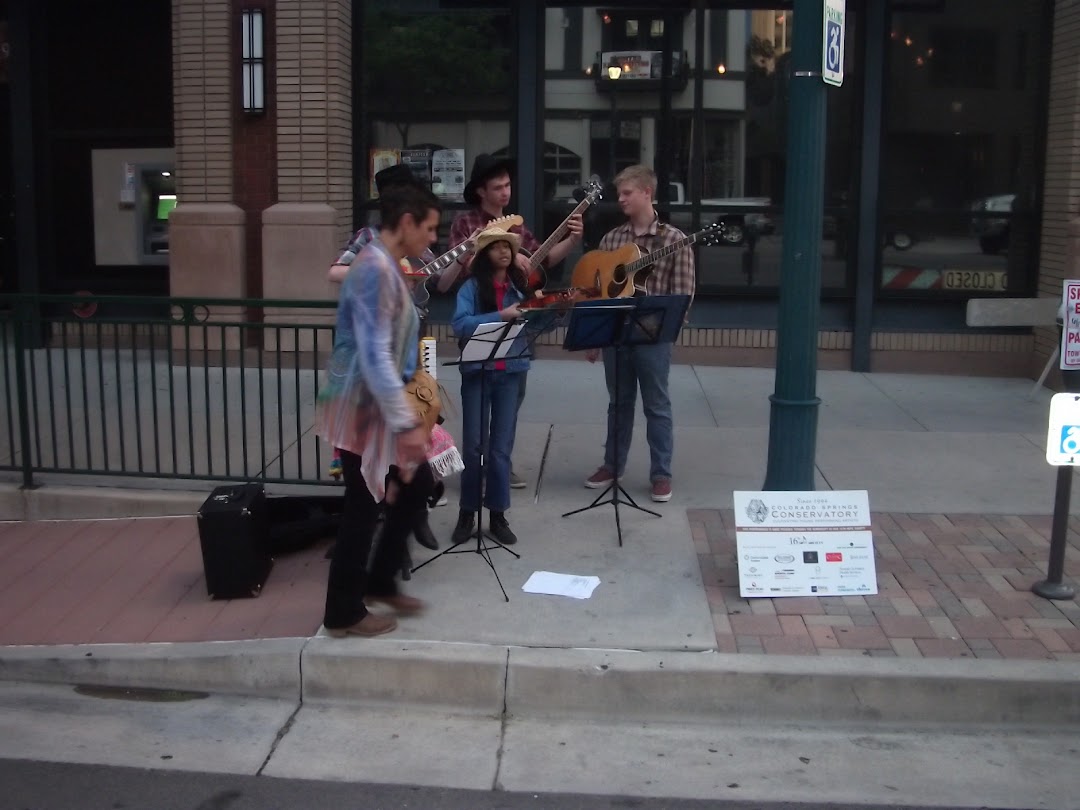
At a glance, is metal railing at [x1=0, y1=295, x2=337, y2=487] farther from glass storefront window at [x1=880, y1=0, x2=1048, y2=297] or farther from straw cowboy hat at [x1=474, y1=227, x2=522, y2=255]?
glass storefront window at [x1=880, y1=0, x2=1048, y2=297]

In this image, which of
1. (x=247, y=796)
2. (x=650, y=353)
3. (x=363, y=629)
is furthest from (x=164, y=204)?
(x=247, y=796)

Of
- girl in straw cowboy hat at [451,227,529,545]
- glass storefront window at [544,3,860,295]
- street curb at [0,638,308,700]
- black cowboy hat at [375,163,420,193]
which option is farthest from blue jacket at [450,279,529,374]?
glass storefront window at [544,3,860,295]

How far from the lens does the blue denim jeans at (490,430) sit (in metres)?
6.33

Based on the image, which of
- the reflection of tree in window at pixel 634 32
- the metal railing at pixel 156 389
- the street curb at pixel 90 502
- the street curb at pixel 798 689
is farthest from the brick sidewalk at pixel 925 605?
Result: the reflection of tree in window at pixel 634 32

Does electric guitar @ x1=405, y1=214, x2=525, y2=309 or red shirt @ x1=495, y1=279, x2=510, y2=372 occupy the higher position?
electric guitar @ x1=405, y1=214, x2=525, y2=309

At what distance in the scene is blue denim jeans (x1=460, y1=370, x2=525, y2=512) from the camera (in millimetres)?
6328

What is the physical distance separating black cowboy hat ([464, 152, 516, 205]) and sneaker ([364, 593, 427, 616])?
232 centimetres

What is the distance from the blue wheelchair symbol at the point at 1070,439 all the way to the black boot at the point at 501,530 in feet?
8.79

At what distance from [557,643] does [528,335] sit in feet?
4.97

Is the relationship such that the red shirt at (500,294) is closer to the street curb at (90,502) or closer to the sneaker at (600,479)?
the sneaker at (600,479)


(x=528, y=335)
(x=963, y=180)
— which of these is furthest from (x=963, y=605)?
(x=963, y=180)

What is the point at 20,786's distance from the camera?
14.8ft

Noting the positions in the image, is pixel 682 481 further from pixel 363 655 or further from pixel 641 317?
pixel 363 655

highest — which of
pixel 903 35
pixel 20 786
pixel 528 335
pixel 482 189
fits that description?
pixel 903 35
